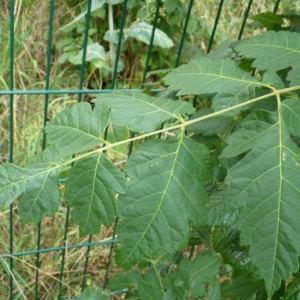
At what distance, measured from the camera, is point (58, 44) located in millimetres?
2889

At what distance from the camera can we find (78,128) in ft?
2.72

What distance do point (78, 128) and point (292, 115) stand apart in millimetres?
358

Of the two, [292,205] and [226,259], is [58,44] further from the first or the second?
[292,205]

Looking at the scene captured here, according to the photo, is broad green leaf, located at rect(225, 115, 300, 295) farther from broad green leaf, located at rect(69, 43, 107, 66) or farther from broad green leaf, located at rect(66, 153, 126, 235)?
broad green leaf, located at rect(69, 43, 107, 66)

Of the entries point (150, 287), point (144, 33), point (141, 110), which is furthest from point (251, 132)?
point (144, 33)

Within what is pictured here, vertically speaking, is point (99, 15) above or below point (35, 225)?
above

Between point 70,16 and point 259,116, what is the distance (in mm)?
2397

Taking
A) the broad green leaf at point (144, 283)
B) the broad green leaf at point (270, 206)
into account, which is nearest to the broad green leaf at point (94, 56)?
the broad green leaf at point (144, 283)

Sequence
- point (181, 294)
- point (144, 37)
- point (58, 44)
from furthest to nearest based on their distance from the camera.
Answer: point (58, 44), point (144, 37), point (181, 294)

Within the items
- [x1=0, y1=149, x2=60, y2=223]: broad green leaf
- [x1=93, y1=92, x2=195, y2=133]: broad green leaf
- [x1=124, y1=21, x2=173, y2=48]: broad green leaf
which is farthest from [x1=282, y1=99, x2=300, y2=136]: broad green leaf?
[x1=124, y1=21, x2=173, y2=48]: broad green leaf

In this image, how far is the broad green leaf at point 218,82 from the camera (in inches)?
33.0

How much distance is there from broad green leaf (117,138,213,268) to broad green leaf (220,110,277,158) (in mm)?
81

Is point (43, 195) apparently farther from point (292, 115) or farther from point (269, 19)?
point (269, 19)

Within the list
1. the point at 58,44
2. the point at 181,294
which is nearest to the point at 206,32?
the point at 58,44
